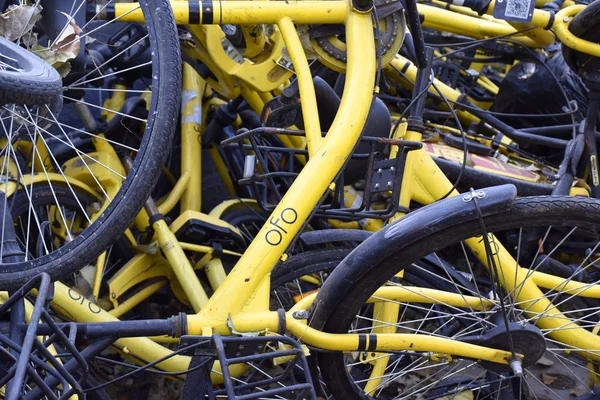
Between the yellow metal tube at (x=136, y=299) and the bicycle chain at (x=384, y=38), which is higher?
the bicycle chain at (x=384, y=38)

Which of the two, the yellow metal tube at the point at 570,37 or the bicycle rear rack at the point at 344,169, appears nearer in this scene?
the bicycle rear rack at the point at 344,169

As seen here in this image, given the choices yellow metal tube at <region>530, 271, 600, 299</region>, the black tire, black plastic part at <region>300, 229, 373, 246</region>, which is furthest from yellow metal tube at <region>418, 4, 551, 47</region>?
the black tire

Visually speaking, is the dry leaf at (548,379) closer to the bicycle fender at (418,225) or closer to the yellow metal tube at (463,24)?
the bicycle fender at (418,225)

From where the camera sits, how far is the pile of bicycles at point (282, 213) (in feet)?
8.57

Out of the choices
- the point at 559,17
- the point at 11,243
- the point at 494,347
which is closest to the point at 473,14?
the point at 559,17

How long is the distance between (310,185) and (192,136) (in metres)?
1.29

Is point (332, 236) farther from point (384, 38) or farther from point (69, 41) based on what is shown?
point (69, 41)

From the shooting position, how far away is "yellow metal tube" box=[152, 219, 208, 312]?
3.38 metres

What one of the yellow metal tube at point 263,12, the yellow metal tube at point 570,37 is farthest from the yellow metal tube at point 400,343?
the yellow metal tube at point 570,37

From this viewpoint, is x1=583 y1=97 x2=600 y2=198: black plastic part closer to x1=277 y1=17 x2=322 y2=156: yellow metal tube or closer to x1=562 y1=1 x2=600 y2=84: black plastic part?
x1=562 y1=1 x2=600 y2=84: black plastic part

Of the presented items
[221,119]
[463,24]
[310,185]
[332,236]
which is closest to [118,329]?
[310,185]

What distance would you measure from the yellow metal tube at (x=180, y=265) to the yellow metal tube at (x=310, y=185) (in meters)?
0.69

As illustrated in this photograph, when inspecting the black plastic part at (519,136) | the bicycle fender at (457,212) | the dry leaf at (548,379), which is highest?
the bicycle fender at (457,212)

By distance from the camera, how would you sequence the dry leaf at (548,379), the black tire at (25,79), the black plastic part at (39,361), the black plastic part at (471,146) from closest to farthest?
the black plastic part at (39,361) < the black tire at (25,79) < the dry leaf at (548,379) < the black plastic part at (471,146)
